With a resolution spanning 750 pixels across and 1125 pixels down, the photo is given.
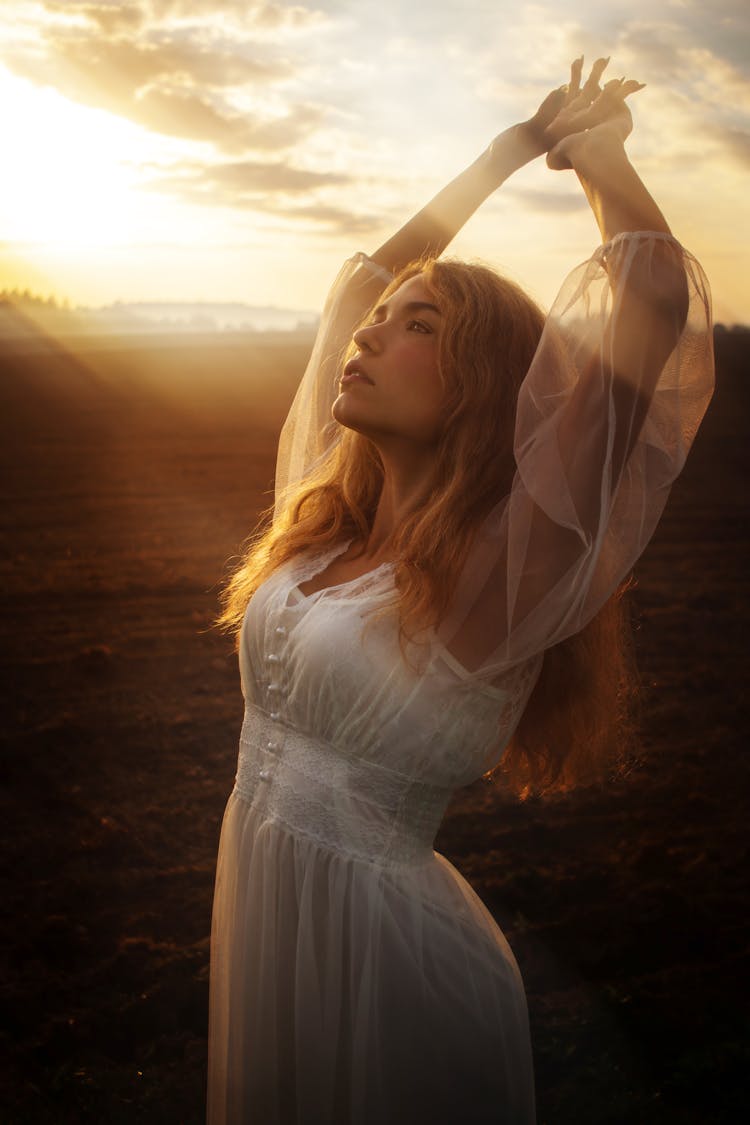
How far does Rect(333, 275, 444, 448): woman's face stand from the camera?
1888 mm

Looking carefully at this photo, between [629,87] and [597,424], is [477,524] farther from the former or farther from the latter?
[629,87]

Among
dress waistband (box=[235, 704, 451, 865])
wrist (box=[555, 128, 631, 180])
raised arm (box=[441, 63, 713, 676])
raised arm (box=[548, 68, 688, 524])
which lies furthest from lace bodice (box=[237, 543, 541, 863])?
wrist (box=[555, 128, 631, 180])

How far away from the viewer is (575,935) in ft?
13.1

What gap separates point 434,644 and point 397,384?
52 centimetres

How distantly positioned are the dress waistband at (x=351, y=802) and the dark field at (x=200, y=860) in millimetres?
1725

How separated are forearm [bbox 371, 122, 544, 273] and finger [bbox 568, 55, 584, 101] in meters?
0.19

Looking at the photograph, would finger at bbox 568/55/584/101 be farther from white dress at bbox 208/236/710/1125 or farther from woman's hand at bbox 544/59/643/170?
white dress at bbox 208/236/710/1125

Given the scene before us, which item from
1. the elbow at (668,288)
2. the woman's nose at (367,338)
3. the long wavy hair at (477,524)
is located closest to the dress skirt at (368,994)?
the long wavy hair at (477,524)

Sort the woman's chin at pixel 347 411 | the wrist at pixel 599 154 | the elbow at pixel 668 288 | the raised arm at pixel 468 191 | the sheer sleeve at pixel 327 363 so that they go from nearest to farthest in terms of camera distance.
A: 1. the elbow at pixel 668 288
2. the wrist at pixel 599 154
3. the woman's chin at pixel 347 411
4. the raised arm at pixel 468 191
5. the sheer sleeve at pixel 327 363

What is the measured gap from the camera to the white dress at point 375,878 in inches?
66.8

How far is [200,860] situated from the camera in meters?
4.54

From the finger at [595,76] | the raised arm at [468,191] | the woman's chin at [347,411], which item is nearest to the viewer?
the finger at [595,76]

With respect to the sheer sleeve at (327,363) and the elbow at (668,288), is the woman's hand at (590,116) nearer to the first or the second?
the elbow at (668,288)

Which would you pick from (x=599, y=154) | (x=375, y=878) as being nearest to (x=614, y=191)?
(x=599, y=154)
